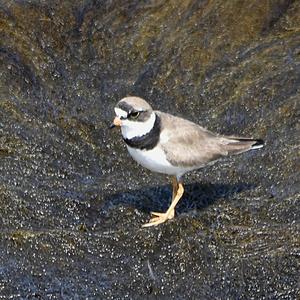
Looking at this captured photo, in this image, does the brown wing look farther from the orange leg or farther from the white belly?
the orange leg

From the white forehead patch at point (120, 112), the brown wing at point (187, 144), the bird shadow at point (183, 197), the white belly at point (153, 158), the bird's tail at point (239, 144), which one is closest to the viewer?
the white forehead patch at point (120, 112)

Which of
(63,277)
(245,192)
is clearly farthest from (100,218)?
(245,192)

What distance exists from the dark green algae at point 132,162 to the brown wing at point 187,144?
41 cm

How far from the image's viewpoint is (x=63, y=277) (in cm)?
703

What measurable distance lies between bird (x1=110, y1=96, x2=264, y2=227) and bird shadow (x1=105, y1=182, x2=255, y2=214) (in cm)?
18

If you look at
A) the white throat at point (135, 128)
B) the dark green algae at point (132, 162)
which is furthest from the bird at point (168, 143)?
the dark green algae at point (132, 162)

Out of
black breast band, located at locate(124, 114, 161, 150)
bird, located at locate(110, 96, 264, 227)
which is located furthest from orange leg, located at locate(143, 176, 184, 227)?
black breast band, located at locate(124, 114, 161, 150)

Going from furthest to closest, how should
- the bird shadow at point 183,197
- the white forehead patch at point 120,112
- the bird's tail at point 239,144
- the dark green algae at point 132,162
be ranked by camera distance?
1. the bird's tail at point 239,144
2. the bird shadow at point 183,197
3. the white forehead patch at point 120,112
4. the dark green algae at point 132,162

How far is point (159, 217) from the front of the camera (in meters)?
7.81

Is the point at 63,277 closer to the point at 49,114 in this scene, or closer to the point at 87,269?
the point at 87,269

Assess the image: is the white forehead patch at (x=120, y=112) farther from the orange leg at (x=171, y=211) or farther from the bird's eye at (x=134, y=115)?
the orange leg at (x=171, y=211)

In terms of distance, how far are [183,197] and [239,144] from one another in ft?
2.48

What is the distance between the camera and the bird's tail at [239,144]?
8.26 metres

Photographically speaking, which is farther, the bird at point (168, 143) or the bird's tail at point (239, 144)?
the bird's tail at point (239, 144)
